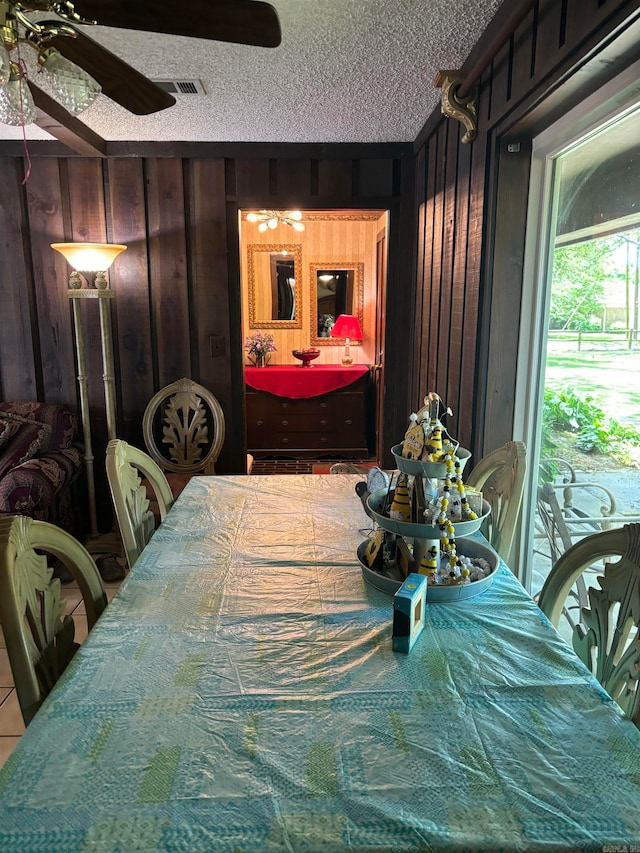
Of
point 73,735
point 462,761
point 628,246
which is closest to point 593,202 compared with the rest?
point 628,246

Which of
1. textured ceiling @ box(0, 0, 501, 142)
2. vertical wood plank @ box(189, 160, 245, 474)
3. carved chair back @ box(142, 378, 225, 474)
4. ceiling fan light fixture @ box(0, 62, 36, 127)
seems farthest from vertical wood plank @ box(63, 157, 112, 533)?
ceiling fan light fixture @ box(0, 62, 36, 127)

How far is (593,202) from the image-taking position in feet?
6.47

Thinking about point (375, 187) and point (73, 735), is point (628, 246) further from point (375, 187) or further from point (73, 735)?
point (375, 187)

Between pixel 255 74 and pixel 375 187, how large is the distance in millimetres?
1406

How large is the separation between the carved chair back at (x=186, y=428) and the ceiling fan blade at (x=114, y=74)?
219cm

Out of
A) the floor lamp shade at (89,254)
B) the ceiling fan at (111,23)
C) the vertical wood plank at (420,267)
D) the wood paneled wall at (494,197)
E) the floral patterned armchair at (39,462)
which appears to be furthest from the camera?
the vertical wood plank at (420,267)

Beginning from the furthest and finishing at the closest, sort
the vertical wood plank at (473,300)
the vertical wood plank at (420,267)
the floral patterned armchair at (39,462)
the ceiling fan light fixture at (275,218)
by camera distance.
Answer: the ceiling fan light fixture at (275,218) → the vertical wood plank at (420,267) → the floral patterned armchair at (39,462) → the vertical wood plank at (473,300)

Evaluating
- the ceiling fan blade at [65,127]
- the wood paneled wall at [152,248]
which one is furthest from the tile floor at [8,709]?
the ceiling fan blade at [65,127]

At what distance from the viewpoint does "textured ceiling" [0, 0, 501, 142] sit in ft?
6.95

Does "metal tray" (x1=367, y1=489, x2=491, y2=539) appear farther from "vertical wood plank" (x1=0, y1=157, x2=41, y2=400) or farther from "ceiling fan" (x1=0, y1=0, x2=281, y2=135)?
"vertical wood plank" (x1=0, y1=157, x2=41, y2=400)

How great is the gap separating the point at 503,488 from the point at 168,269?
284 cm

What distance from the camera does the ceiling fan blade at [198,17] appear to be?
53.5 inches

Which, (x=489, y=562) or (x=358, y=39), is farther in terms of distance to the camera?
(x=358, y=39)

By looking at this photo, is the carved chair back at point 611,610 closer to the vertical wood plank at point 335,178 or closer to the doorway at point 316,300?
the vertical wood plank at point 335,178
